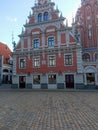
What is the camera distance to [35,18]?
29.3 metres

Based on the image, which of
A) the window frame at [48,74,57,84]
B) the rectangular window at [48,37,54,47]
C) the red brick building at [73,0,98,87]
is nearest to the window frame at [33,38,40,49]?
the rectangular window at [48,37,54,47]

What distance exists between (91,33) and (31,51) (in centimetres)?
1365

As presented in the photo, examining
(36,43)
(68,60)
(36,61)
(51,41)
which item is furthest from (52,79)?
(36,43)

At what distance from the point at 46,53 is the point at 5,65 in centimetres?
1719

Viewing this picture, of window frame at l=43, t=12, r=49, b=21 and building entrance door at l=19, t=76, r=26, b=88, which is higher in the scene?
window frame at l=43, t=12, r=49, b=21

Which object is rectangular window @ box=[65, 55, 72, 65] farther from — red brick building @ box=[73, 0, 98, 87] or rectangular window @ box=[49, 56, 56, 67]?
red brick building @ box=[73, 0, 98, 87]

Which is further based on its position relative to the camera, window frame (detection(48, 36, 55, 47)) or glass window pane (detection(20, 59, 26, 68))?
glass window pane (detection(20, 59, 26, 68))

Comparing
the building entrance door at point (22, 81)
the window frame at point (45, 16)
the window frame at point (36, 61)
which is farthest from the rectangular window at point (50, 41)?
the building entrance door at point (22, 81)

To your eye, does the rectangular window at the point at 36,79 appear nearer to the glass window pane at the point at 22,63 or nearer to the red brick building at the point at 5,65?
the glass window pane at the point at 22,63

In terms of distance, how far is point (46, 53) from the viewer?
27.5 metres

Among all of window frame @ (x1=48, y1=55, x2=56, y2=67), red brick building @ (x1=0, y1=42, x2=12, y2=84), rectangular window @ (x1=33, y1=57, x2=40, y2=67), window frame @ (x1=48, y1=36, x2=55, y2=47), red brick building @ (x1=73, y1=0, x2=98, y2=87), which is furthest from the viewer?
red brick building @ (x1=0, y1=42, x2=12, y2=84)

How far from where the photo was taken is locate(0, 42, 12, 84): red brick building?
3933cm

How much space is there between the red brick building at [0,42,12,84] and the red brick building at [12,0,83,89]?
36.7ft

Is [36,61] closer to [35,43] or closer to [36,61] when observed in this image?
[36,61]
